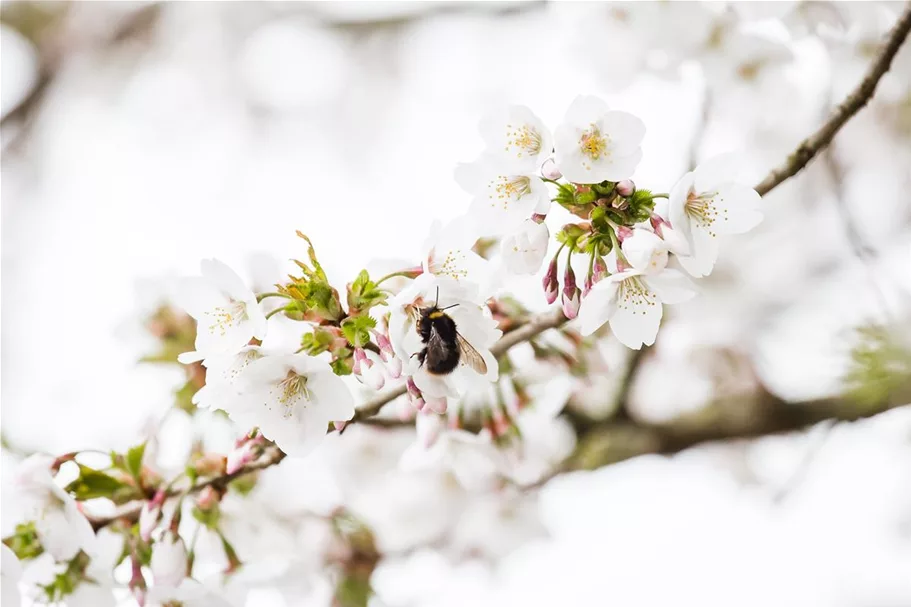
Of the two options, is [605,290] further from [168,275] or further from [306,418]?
[168,275]

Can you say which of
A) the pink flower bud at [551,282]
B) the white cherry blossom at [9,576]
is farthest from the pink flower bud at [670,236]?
the white cherry blossom at [9,576]

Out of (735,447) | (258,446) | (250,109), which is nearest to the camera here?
(258,446)

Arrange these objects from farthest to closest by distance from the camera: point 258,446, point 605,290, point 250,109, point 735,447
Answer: point 250,109
point 735,447
point 258,446
point 605,290

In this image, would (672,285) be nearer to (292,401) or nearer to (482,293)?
(482,293)

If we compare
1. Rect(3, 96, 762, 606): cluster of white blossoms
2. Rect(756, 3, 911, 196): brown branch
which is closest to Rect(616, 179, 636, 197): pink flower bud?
Rect(3, 96, 762, 606): cluster of white blossoms

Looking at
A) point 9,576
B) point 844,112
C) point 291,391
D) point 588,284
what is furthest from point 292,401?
point 844,112

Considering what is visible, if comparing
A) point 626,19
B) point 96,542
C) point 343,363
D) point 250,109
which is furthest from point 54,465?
point 250,109

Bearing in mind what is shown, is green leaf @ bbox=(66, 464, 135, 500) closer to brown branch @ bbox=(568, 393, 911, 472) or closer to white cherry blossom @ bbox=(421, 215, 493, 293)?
white cherry blossom @ bbox=(421, 215, 493, 293)

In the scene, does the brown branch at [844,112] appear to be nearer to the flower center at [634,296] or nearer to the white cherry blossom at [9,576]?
the flower center at [634,296]

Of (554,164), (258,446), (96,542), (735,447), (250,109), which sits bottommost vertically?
(735,447)
